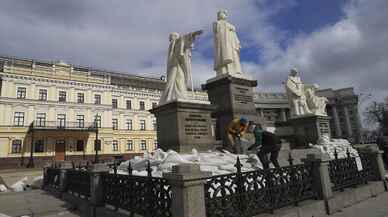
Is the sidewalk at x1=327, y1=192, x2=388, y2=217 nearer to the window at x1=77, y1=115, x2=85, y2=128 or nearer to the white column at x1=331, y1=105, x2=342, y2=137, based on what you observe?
the window at x1=77, y1=115, x2=85, y2=128

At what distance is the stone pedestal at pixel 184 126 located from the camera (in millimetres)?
8242

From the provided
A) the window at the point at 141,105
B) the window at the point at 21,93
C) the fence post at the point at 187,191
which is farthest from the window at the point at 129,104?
the fence post at the point at 187,191

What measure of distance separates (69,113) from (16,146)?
778 centimetres

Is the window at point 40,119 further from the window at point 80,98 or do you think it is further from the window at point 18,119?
the window at point 80,98

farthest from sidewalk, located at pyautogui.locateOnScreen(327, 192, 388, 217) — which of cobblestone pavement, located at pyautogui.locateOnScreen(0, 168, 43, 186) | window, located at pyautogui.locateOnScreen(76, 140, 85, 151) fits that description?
window, located at pyautogui.locateOnScreen(76, 140, 85, 151)

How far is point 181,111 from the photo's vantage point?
841 centimetres

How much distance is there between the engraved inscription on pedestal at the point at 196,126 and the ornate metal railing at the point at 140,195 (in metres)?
3.66

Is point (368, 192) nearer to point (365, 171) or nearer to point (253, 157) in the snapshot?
point (365, 171)

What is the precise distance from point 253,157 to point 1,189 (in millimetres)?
12026

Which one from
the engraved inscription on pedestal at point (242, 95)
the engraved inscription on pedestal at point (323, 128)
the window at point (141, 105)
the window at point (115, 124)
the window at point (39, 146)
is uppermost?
the window at point (141, 105)

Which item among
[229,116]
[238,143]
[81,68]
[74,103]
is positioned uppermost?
[81,68]

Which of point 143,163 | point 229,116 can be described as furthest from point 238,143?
point 143,163

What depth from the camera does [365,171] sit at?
679 centimetres

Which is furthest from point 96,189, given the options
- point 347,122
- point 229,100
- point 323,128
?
point 347,122
